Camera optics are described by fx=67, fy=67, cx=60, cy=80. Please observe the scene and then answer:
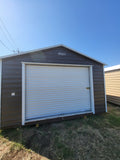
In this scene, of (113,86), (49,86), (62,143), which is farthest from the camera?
(113,86)

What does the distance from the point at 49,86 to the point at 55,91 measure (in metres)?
0.38

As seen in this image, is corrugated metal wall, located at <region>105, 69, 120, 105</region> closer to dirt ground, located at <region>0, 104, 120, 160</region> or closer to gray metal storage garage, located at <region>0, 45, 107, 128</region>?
gray metal storage garage, located at <region>0, 45, 107, 128</region>

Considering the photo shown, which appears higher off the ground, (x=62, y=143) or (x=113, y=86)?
(x=113, y=86)

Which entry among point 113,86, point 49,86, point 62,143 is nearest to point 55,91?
point 49,86

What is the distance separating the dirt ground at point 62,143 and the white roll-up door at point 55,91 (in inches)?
27.4

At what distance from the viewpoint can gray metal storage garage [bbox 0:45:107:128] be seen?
2.66m

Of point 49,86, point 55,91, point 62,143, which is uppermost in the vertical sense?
point 49,86

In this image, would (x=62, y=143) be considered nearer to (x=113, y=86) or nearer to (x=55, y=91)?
(x=55, y=91)

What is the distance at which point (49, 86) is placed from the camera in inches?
125

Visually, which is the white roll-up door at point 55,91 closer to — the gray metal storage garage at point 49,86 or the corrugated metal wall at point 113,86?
the gray metal storage garage at point 49,86

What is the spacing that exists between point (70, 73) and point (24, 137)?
3.07 meters

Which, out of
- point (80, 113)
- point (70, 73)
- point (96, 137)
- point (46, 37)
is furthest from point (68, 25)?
point (96, 137)

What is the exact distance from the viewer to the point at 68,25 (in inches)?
190

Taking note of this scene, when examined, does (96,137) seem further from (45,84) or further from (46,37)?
(46,37)
